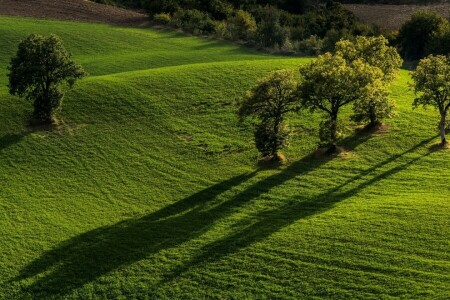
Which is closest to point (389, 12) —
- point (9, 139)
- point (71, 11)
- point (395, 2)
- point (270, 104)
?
point (395, 2)

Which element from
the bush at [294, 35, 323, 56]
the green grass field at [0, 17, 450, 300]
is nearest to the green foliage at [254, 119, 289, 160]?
the green grass field at [0, 17, 450, 300]

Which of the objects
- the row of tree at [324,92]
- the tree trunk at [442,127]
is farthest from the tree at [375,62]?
the tree trunk at [442,127]

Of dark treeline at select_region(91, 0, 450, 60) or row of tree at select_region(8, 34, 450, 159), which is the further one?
dark treeline at select_region(91, 0, 450, 60)

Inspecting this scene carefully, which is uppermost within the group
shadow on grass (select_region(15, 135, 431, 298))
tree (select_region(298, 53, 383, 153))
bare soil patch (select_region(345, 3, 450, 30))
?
bare soil patch (select_region(345, 3, 450, 30))

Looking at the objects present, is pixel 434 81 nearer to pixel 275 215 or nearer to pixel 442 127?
pixel 442 127

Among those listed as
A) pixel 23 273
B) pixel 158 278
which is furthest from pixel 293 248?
pixel 23 273

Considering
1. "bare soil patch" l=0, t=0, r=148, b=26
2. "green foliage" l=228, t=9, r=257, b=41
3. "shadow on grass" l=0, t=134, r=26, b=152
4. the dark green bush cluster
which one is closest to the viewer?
"shadow on grass" l=0, t=134, r=26, b=152

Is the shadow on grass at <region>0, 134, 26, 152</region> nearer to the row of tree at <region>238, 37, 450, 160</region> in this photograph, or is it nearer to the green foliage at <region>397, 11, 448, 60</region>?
the row of tree at <region>238, 37, 450, 160</region>
